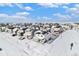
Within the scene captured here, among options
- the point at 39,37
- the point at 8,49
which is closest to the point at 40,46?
the point at 39,37

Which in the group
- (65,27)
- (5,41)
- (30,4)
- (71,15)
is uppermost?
(30,4)

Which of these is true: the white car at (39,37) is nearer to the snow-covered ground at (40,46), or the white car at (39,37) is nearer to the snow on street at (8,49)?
the snow-covered ground at (40,46)

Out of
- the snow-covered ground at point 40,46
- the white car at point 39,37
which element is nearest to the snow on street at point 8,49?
the snow-covered ground at point 40,46

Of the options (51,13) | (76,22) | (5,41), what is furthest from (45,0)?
(5,41)

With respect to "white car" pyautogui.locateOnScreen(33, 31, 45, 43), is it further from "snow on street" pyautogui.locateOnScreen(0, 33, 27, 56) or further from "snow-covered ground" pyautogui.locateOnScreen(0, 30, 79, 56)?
"snow on street" pyautogui.locateOnScreen(0, 33, 27, 56)

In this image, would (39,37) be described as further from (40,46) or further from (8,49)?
(8,49)

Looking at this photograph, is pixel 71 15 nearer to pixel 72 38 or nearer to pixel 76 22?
pixel 76 22

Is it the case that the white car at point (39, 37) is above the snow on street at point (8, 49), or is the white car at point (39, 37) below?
above

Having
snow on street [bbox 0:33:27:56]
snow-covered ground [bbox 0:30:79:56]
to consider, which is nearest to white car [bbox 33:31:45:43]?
snow-covered ground [bbox 0:30:79:56]
